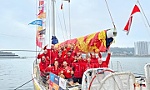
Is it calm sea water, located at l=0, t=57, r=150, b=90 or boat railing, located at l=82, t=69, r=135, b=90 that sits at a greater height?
boat railing, located at l=82, t=69, r=135, b=90

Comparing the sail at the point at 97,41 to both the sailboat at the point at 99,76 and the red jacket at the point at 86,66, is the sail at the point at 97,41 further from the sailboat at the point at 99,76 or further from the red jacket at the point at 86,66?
the red jacket at the point at 86,66

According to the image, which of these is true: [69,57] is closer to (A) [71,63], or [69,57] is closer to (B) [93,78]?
(A) [71,63]

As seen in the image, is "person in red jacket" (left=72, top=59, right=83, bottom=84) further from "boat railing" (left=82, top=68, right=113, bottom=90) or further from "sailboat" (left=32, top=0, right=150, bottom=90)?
"boat railing" (left=82, top=68, right=113, bottom=90)

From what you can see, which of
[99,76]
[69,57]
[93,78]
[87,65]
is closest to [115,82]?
[93,78]

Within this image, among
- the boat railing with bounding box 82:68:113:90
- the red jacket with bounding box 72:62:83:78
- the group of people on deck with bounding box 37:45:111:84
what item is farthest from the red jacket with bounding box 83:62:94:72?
the boat railing with bounding box 82:68:113:90

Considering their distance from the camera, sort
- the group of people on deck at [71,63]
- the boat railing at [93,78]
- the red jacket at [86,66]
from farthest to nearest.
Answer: the red jacket at [86,66], the group of people on deck at [71,63], the boat railing at [93,78]

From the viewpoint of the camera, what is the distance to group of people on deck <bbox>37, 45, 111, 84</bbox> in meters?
7.07

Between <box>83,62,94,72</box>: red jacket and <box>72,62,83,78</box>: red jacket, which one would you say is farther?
<box>83,62,94,72</box>: red jacket

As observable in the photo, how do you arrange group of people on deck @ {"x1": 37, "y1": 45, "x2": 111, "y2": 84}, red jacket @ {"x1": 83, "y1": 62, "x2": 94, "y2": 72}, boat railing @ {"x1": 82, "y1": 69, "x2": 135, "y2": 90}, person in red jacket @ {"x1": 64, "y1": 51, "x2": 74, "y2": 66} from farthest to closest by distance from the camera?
person in red jacket @ {"x1": 64, "y1": 51, "x2": 74, "y2": 66}, red jacket @ {"x1": 83, "y1": 62, "x2": 94, "y2": 72}, group of people on deck @ {"x1": 37, "y1": 45, "x2": 111, "y2": 84}, boat railing @ {"x1": 82, "y1": 69, "x2": 135, "y2": 90}

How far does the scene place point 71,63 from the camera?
25.8 feet

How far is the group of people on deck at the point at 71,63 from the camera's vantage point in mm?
7074

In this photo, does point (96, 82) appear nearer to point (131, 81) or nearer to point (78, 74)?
point (131, 81)

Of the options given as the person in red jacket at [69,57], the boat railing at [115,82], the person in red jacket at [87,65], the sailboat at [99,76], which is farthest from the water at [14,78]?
the boat railing at [115,82]

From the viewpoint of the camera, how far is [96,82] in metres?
5.32
